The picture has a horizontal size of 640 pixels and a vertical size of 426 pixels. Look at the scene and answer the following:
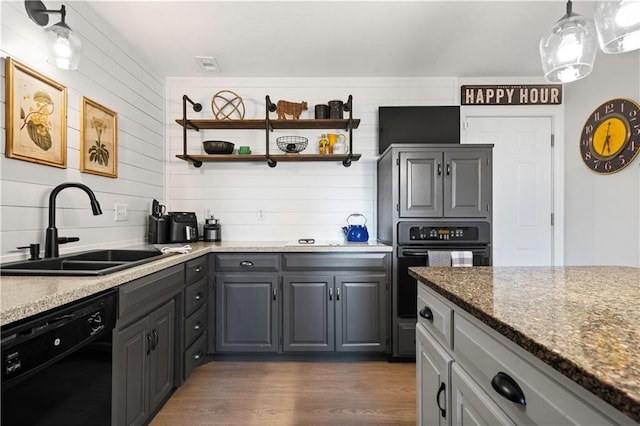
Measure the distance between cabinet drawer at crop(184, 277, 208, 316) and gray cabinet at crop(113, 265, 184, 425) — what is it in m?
0.12

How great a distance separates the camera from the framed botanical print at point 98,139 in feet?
6.59

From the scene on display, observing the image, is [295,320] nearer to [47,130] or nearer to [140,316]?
[140,316]

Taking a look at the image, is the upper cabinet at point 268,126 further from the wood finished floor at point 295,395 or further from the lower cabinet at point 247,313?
the wood finished floor at point 295,395

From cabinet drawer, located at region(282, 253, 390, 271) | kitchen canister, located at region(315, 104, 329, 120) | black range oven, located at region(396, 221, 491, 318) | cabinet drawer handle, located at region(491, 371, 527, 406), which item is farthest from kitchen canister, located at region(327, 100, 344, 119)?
cabinet drawer handle, located at region(491, 371, 527, 406)

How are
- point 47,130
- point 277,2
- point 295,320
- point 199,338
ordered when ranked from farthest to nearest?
point 295,320 → point 199,338 → point 277,2 → point 47,130

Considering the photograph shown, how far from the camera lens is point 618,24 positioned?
1106 mm

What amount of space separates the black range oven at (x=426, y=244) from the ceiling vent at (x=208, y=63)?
2226mm

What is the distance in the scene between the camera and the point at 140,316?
1.58 metres

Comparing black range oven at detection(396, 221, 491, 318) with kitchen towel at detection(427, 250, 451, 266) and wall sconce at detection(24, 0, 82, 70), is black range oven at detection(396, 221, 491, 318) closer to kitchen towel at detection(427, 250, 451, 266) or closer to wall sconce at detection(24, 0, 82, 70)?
kitchen towel at detection(427, 250, 451, 266)

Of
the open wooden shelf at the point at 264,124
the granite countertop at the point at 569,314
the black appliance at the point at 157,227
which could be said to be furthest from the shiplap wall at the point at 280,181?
the granite countertop at the point at 569,314

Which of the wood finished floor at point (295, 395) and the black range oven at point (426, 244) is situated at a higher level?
the black range oven at point (426, 244)

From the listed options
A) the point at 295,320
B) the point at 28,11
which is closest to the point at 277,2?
the point at 28,11

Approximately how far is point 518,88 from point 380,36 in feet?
5.60

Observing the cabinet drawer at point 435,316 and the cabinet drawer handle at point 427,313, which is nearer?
the cabinet drawer at point 435,316
